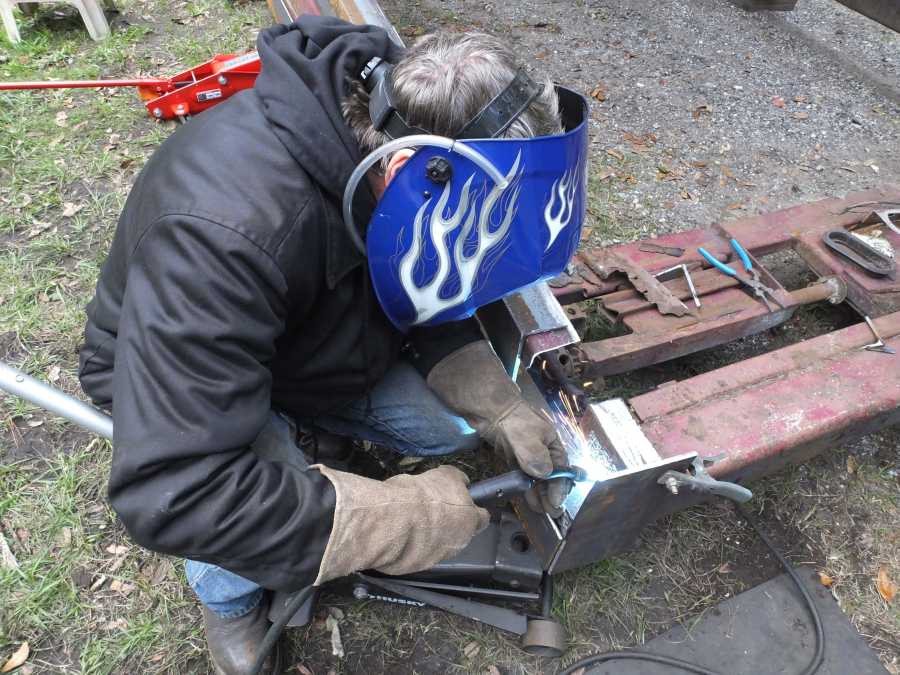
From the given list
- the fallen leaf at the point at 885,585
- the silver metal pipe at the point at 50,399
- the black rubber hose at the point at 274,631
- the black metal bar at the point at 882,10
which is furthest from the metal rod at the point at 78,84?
the black metal bar at the point at 882,10

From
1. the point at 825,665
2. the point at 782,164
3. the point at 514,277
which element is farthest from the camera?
the point at 782,164

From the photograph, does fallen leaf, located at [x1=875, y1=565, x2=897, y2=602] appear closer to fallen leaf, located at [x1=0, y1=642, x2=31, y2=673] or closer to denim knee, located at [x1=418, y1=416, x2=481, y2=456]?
denim knee, located at [x1=418, y1=416, x2=481, y2=456]

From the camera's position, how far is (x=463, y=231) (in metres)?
1.42

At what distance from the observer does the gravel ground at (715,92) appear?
4.10 meters

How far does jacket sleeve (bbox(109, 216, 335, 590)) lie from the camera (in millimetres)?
1238

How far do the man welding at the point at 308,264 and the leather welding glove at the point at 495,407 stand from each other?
0.10 ft

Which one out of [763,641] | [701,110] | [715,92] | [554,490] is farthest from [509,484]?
[715,92]

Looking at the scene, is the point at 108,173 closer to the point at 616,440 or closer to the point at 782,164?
the point at 616,440

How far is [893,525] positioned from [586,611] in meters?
1.44

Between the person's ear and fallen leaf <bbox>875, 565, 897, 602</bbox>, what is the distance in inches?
97.5

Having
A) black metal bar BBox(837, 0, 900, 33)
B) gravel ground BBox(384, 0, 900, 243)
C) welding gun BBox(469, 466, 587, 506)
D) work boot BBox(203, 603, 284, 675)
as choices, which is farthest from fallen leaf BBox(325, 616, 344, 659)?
black metal bar BBox(837, 0, 900, 33)

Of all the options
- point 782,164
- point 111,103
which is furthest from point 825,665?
point 111,103

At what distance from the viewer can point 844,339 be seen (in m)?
2.28

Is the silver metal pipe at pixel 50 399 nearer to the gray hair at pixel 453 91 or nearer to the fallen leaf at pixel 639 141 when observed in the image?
the gray hair at pixel 453 91
